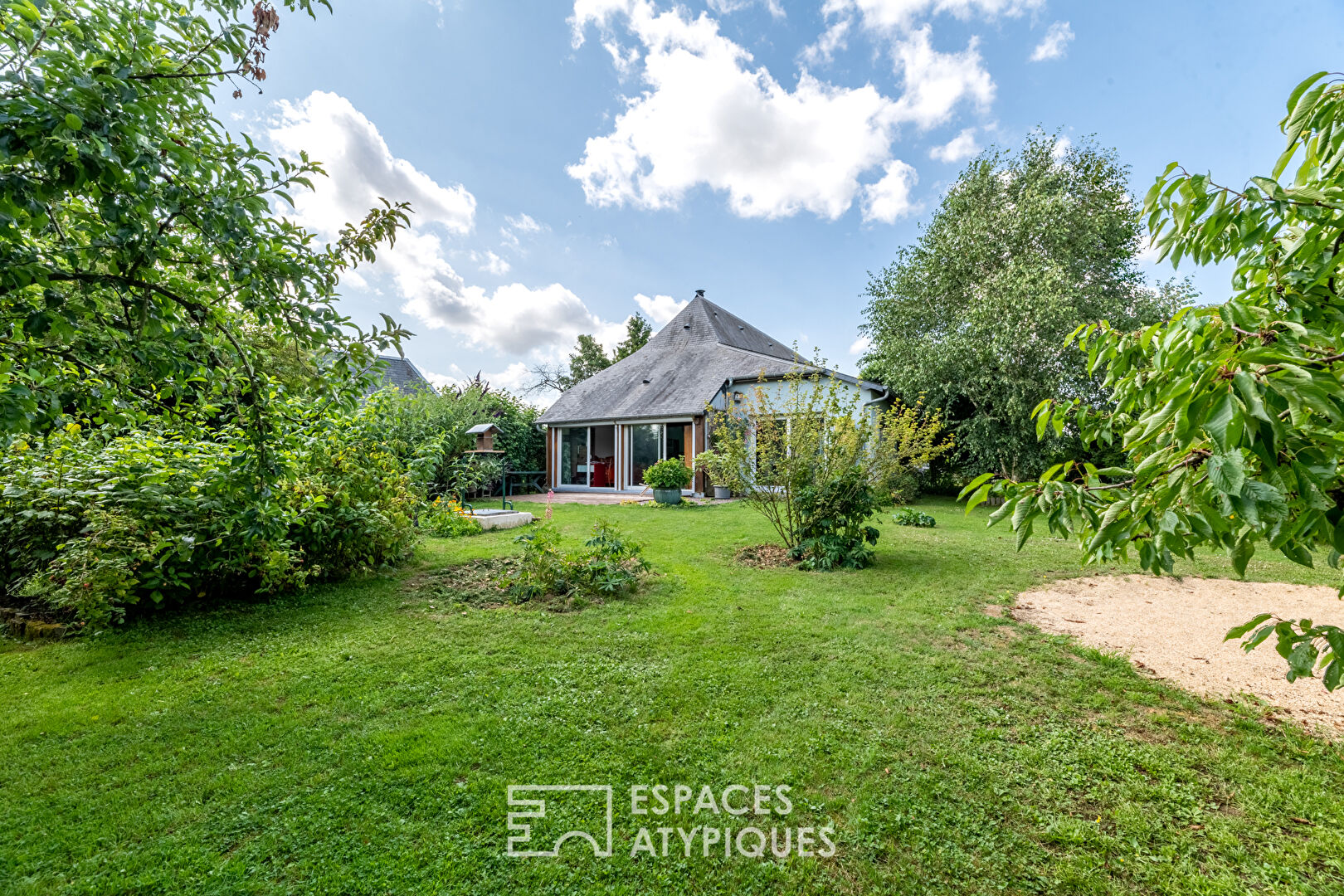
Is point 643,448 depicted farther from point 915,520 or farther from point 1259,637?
point 1259,637

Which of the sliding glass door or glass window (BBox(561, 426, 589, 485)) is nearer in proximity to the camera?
the sliding glass door

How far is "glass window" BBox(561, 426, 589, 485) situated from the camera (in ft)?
59.1

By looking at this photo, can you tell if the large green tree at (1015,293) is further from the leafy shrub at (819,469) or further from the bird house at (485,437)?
the bird house at (485,437)

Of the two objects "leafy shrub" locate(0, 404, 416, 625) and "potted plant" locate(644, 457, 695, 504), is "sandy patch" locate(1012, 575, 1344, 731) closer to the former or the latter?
"leafy shrub" locate(0, 404, 416, 625)

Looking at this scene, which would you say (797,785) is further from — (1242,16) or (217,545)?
(1242,16)

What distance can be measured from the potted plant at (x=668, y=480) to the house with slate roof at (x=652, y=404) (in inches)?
36.1

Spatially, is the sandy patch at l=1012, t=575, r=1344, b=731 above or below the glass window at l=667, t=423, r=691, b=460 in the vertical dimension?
below

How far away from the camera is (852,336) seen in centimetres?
1800

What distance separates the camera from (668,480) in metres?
13.2

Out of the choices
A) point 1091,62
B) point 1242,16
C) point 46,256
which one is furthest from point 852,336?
point 46,256

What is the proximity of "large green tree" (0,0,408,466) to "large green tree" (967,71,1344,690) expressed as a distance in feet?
8.79

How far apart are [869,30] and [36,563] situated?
544 inches
